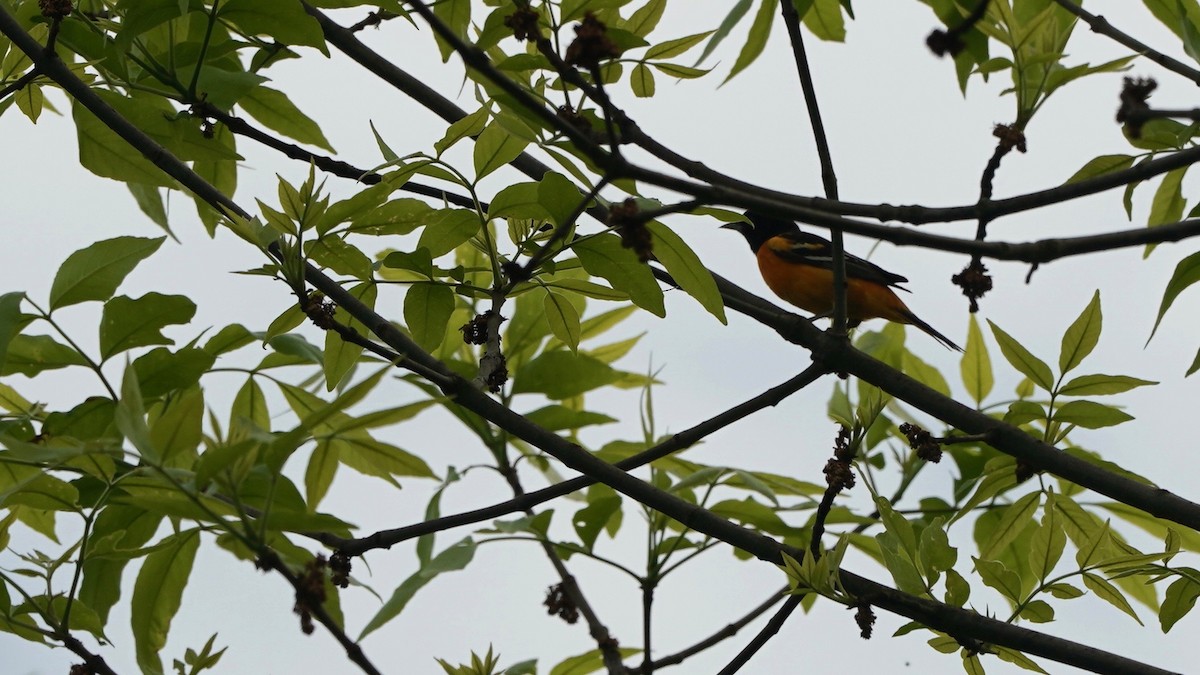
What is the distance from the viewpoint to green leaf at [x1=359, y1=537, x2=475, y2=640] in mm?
1988

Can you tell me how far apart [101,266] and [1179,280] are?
7.30 feet

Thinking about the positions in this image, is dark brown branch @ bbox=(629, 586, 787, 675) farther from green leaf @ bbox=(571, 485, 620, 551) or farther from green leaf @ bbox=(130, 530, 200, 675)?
green leaf @ bbox=(130, 530, 200, 675)

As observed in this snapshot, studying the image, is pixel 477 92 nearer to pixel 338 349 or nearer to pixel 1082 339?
pixel 338 349

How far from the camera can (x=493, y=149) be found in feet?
7.66

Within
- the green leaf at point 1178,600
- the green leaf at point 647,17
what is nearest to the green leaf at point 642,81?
the green leaf at point 647,17

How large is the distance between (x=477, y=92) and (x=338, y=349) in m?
0.64

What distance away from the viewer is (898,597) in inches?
89.4

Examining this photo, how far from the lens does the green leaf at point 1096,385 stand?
2.52m

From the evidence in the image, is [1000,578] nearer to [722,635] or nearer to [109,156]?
[722,635]

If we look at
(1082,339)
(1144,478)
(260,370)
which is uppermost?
(260,370)

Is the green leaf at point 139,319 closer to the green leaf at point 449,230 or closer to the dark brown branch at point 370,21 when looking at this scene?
the green leaf at point 449,230

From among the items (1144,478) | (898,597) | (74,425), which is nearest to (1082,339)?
(1144,478)

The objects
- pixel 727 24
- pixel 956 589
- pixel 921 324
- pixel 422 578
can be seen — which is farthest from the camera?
pixel 921 324

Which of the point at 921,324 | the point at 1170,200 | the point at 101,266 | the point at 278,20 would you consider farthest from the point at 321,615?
the point at 921,324
